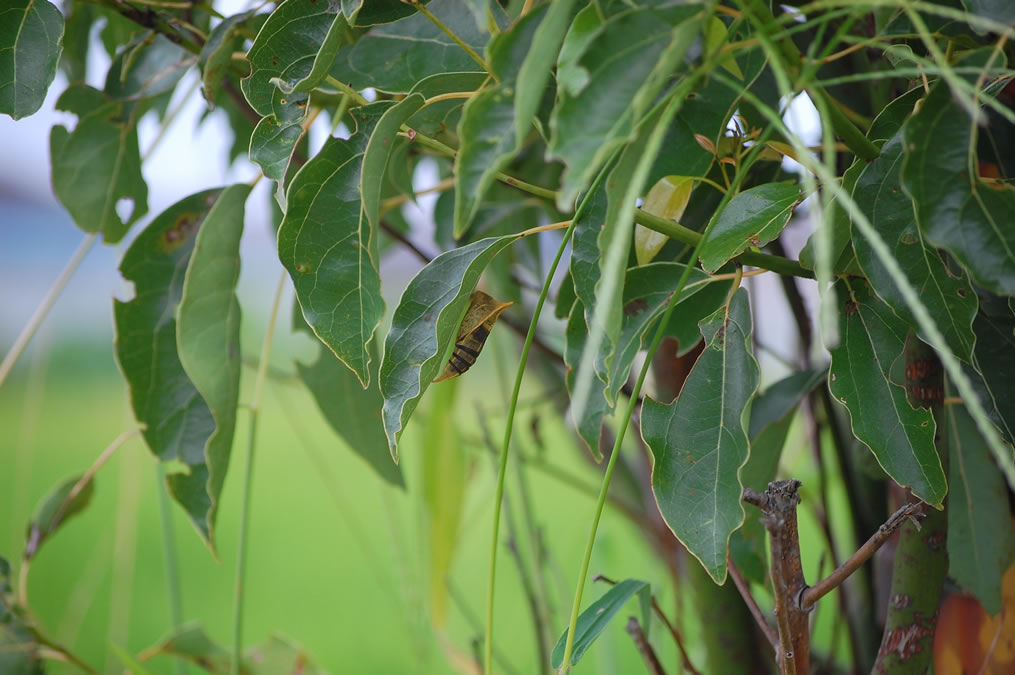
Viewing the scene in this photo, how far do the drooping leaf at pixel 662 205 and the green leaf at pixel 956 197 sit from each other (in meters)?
0.08

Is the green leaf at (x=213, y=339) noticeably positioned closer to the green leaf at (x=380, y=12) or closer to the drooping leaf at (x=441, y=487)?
the green leaf at (x=380, y=12)

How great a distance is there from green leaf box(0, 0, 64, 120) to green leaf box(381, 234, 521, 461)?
132 mm

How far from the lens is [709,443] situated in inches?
8.8

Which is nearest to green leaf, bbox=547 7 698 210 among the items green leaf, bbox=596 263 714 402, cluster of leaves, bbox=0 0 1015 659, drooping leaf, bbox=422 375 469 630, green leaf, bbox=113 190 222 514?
cluster of leaves, bbox=0 0 1015 659

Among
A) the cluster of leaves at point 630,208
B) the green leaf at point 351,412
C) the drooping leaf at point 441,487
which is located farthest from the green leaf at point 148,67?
the drooping leaf at point 441,487

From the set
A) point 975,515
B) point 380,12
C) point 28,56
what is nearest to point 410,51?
point 380,12

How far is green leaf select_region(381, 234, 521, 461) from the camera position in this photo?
0.67ft

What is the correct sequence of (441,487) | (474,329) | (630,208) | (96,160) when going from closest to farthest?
(630,208) → (474,329) → (96,160) → (441,487)

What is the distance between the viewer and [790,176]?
0.34 m

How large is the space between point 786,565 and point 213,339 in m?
0.20

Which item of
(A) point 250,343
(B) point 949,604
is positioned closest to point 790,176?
(B) point 949,604

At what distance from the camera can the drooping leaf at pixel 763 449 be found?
301 mm

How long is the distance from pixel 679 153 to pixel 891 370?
0.09 meters

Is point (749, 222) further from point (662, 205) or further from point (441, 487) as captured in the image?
point (441, 487)
